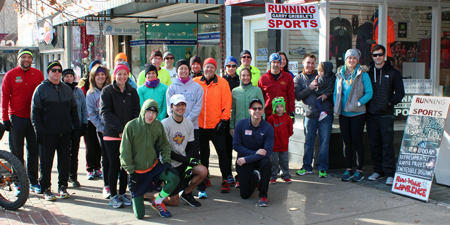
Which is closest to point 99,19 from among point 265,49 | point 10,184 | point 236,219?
point 265,49

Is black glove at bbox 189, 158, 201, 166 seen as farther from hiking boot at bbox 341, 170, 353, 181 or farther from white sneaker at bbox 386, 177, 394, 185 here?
white sneaker at bbox 386, 177, 394, 185

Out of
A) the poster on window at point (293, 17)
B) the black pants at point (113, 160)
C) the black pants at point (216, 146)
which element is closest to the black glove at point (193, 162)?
the black pants at point (216, 146)

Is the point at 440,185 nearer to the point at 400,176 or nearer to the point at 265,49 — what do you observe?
the point at 400,176

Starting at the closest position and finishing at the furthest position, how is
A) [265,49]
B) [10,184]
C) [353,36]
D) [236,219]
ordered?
[236,219] < [10,184] < [353,36] < [265,49]

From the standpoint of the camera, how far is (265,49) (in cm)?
1010

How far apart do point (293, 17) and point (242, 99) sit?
6.02 feet

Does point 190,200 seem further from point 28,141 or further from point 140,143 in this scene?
point 28,141

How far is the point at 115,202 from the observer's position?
5531 millimetres

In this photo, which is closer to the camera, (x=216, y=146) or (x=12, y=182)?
(x=12, y=182)

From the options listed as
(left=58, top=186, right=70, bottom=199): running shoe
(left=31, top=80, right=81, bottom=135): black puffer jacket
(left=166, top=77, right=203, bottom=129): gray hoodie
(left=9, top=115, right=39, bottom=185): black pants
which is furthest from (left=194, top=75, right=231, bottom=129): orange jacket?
(left=9, top=115, right=39, bottom=185): black pants

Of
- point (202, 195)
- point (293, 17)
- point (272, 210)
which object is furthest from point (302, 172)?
point (293, 17)

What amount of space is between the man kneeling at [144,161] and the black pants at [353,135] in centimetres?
296

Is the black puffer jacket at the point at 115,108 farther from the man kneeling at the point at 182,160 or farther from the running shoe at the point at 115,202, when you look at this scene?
the running shoe at the point at 115,202

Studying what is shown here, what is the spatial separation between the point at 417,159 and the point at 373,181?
97cm
